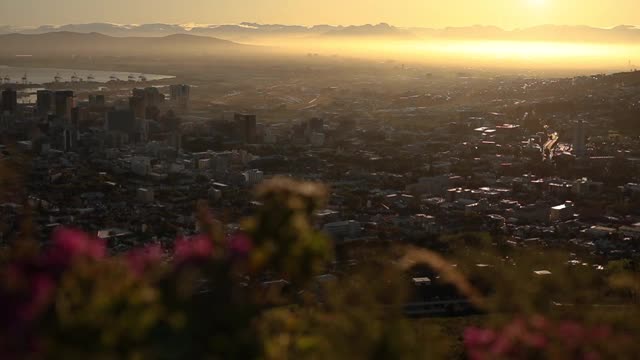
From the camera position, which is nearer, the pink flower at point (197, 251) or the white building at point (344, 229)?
the pink flower at point (197, 251)

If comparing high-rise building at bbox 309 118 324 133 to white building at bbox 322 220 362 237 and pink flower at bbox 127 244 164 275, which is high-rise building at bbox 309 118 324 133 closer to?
white building at bbox 322 220 362 237

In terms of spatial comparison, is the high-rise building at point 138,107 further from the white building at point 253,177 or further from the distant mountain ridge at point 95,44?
the distant mountain ridge at point 95,44

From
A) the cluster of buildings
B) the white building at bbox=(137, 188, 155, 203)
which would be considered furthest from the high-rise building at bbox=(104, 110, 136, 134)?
the white building at bbox=(137, 188, 155, 203)

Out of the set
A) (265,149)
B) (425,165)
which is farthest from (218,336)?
(265,149)

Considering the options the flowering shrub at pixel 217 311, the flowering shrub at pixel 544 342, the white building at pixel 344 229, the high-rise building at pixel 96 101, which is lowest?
the white building at pixel 344 229

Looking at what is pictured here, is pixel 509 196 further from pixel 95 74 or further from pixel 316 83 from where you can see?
pixel 95 74

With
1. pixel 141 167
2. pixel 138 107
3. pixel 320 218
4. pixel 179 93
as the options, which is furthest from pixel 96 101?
pixel 320 218

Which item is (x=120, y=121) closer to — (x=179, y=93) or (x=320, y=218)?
(x=179, y=93)

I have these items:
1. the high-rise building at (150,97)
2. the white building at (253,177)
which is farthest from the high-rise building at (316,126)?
the white building at (253,177)

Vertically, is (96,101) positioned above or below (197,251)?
below
